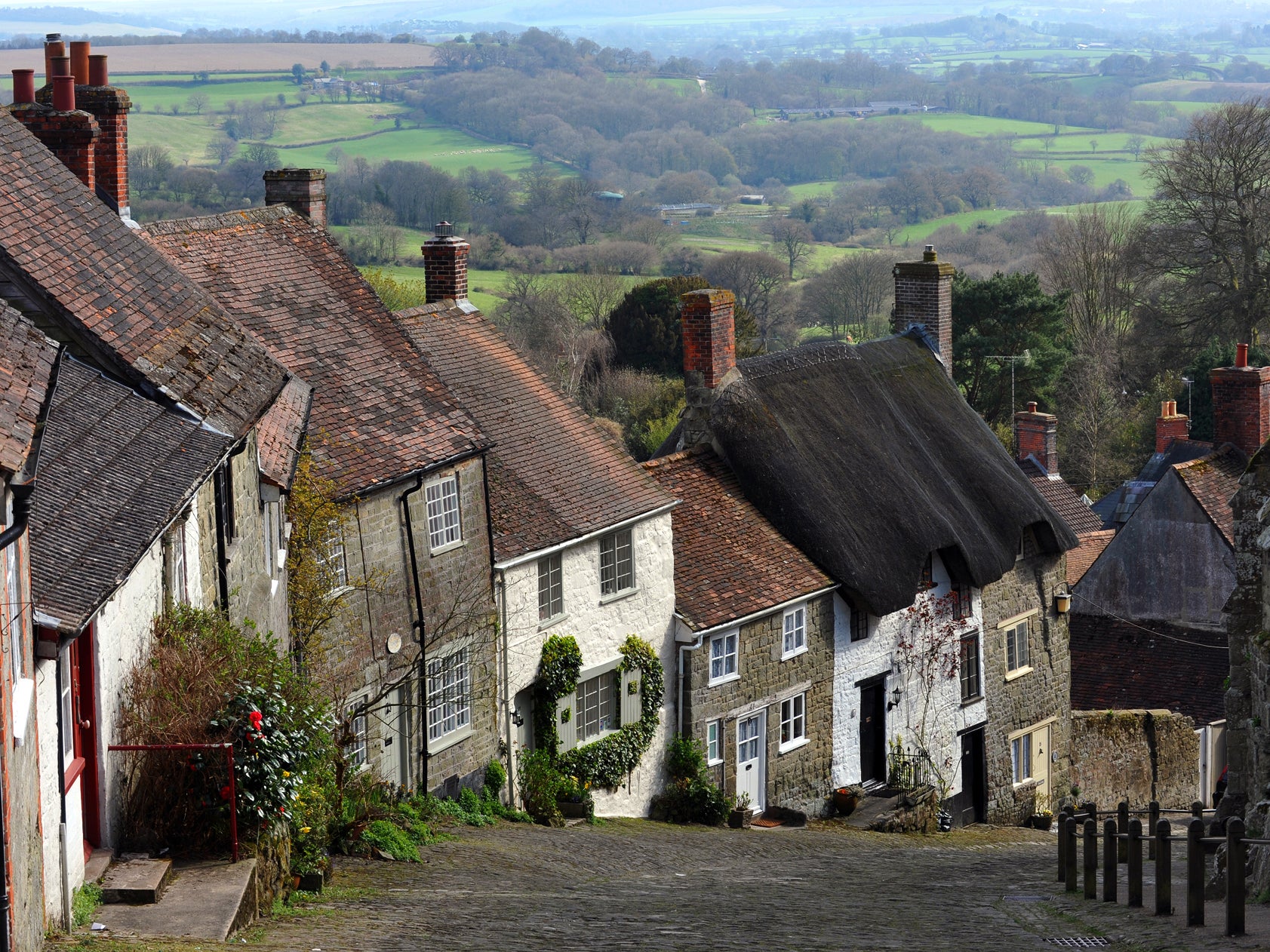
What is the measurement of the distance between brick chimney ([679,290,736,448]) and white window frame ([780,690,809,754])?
15.4ft

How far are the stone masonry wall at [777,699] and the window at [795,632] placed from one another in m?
0.08

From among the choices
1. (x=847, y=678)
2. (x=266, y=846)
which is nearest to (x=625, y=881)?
(x=266, y=846)

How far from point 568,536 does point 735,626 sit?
3423 millimetres

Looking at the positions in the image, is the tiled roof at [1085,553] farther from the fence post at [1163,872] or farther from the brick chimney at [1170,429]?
the fence post at [1163,872]

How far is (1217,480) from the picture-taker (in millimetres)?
32406

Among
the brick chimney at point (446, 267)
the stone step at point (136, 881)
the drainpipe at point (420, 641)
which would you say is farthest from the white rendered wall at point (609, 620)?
the stone step at point (136, 881)

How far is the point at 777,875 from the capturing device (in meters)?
18.0

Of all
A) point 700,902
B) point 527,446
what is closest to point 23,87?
point 527,446

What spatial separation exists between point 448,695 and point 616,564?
368 centimetres

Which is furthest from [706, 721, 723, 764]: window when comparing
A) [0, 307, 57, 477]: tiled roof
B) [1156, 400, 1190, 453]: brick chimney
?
[1156, 400, 1190, 453]: brick chimney

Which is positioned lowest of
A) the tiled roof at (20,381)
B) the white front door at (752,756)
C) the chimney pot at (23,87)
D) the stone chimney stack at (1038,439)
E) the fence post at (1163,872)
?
the white front door at (752,756)

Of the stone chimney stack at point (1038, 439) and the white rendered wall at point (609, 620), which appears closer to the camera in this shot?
the white rendered wall at point (609, 620)

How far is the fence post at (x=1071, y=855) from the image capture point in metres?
16.2

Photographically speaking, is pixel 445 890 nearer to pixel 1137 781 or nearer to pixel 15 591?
pixel 15 591
